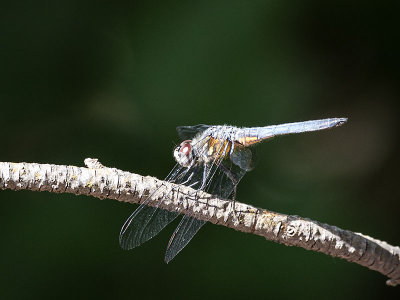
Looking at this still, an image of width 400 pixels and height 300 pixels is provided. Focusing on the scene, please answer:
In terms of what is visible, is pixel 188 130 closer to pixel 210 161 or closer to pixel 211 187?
pixel 210 161

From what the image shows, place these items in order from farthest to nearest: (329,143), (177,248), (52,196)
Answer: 1. (329,143)
2. (52,196)
3. (177,248)

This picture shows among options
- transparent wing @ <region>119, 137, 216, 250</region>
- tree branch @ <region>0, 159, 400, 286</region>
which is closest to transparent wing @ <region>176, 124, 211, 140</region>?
transparent wing @ <region>119, 137, 216, 250</region>

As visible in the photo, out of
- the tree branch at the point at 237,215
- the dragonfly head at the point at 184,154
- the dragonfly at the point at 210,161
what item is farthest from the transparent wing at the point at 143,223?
the tree branch at the point at 237,215

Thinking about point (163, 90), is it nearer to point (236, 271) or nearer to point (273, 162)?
point (273, 162)

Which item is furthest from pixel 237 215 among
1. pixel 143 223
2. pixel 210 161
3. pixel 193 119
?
pixel 193 119

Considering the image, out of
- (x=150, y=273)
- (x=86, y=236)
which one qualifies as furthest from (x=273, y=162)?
(x=86, y=236)

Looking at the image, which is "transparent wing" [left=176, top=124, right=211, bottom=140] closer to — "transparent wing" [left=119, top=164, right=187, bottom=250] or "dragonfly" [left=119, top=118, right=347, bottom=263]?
"dragonfly" [left=119, top=118, right=347, bottom=263]
